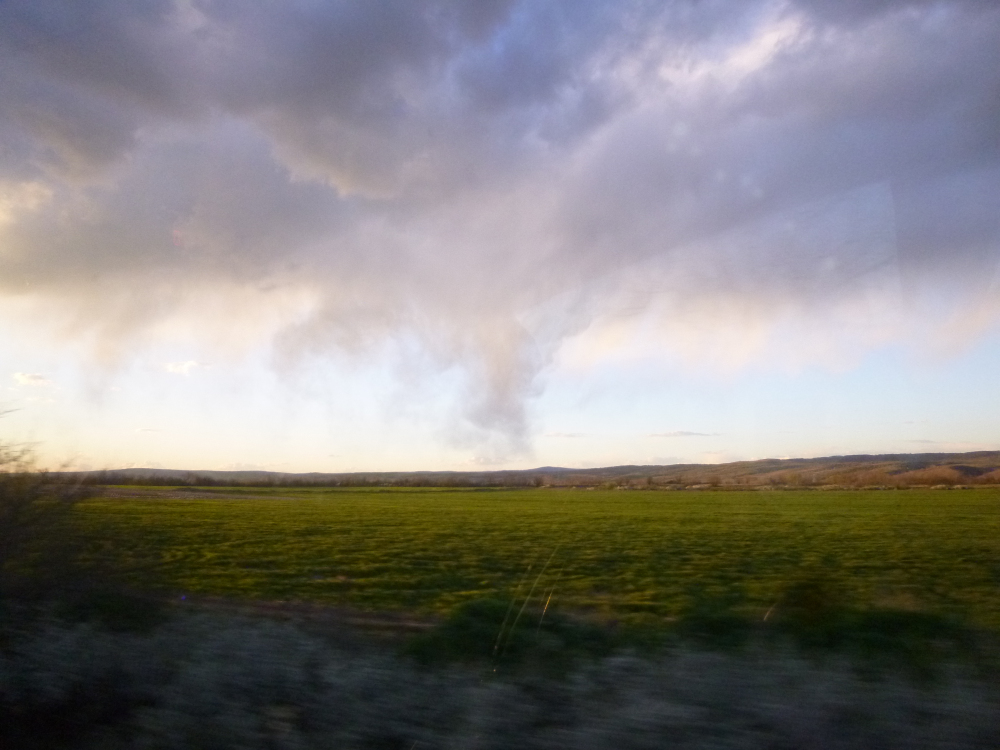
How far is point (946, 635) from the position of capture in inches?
340

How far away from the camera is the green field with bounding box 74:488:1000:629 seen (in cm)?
1328

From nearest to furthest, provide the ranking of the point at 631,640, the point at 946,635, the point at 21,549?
the point at 946,635 < the point at 631,640 < the point at 21,549

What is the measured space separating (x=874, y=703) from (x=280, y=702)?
16.8 ft

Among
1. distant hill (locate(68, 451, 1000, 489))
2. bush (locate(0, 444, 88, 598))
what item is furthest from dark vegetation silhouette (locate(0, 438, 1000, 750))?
distant hill (locate(68, 451, 1000, 489))

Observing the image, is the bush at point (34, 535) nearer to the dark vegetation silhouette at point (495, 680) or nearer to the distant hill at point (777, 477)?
the dark vegetation silhouette at point (495, 680)

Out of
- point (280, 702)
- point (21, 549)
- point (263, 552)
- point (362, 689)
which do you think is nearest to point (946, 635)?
point (362, 689)

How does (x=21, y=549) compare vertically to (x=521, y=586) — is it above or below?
above

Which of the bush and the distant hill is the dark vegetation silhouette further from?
the distant hill

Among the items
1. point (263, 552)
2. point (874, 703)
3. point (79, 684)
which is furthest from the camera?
point (263, 552)

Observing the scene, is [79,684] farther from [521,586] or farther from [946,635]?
[946,635]

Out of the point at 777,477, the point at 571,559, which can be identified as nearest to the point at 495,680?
the point at 571,559

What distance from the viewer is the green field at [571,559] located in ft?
43.6

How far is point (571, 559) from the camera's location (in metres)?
19.9

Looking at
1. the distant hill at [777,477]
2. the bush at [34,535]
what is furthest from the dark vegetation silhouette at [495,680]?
the distant hill at [777,477]
